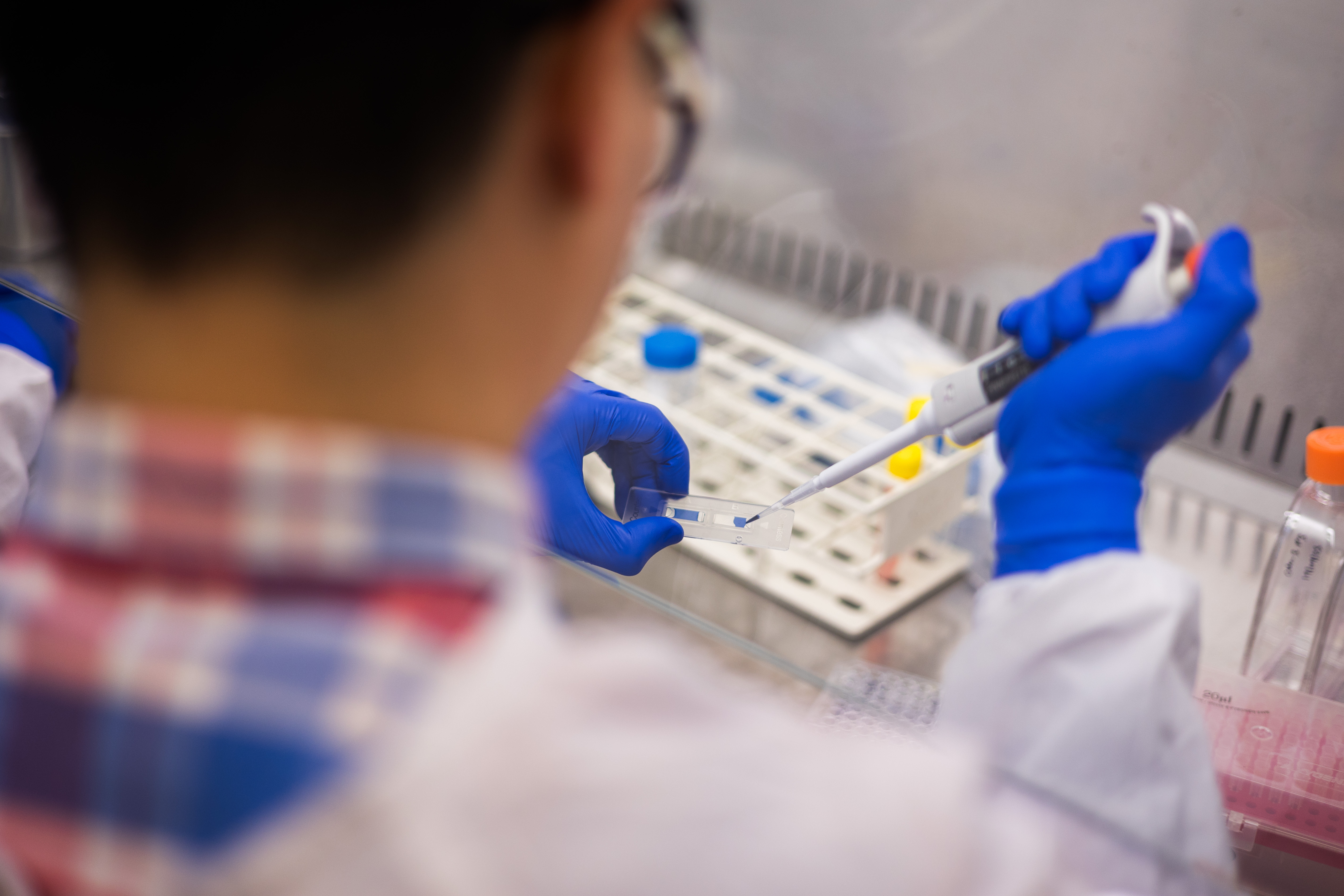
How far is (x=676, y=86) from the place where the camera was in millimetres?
483

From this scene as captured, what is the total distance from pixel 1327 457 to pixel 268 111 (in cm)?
95

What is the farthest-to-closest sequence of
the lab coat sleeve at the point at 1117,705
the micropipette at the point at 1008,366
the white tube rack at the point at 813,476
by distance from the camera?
the white tube rack at the point at 813,476 → the micropipette at the point at 1008,366 → the lab coat sleeve at the point at 1117,705

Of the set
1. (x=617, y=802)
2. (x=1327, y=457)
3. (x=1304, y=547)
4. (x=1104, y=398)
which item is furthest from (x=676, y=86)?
(x=1304, y=547)

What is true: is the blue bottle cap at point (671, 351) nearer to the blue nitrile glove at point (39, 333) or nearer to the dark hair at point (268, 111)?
the blue nitrile glove at point (39, 333)

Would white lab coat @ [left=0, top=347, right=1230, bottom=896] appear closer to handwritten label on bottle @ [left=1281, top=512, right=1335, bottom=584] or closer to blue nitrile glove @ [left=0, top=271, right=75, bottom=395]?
handwritten label on bottle @ [left=1281, top=512, right=1335, bottom=584]

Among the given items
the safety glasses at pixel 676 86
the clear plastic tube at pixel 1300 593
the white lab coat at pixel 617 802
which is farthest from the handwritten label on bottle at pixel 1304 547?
the safety glasses at pixel 676 86

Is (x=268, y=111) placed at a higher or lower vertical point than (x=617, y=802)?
higher

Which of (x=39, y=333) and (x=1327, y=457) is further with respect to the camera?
(x=39, y=333)

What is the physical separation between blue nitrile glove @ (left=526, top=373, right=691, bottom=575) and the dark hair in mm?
603

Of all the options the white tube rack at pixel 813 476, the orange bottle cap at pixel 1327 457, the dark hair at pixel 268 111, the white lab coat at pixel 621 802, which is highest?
the dark hair at pixel 268 111

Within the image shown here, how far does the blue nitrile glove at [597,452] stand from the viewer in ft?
3.44

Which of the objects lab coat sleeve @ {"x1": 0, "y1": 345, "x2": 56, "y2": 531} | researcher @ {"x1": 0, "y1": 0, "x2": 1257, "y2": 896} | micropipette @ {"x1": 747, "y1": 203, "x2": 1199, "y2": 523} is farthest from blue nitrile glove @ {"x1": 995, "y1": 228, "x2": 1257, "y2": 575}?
lab coat sleeve @ {"x1": 0, "y1": 345, "x2": 56, "y2": 531}

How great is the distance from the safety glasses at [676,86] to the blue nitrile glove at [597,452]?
0.49 meters

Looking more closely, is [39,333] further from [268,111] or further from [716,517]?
[268,111]
